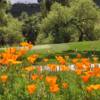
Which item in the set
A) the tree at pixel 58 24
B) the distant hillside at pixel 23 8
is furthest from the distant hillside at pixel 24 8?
the tree at pixel 58 24

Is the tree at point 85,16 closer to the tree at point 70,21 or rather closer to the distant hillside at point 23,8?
the tree at point 70,21

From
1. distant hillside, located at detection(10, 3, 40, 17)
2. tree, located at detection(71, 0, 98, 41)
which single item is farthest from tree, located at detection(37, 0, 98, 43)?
distant hillside, located at detection(10, 3, 40, 17)

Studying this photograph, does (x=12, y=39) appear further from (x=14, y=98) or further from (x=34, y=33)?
(x=14, y=98)

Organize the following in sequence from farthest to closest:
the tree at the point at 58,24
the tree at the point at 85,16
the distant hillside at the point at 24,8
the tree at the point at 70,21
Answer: the distant hillside at the point at 24,8
the tree at the point at 85,16
the tree at the point at 70,21
the tree at the point at 58,24

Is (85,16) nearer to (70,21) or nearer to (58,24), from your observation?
(70,21)

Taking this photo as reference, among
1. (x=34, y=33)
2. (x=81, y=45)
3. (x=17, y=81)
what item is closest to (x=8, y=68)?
(x=17, y=81)

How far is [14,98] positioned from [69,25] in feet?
151

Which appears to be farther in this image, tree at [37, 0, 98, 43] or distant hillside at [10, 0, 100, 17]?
distant hillside at [10, 0, 100, 17]

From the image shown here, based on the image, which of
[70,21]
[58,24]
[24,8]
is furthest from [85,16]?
[24,8]

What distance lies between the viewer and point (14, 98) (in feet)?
20.1

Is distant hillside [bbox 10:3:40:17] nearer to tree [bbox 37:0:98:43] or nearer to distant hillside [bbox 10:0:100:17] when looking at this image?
distant hillside [bbox 10:0:100:17]

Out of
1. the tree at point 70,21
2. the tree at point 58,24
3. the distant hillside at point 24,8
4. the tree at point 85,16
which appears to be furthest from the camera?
the distant hillside at point 24,8

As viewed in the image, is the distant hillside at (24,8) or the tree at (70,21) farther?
the distant hillside at (24,8)

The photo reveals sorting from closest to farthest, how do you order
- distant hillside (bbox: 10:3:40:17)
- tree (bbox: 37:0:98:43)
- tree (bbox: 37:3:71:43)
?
1. tree (bbox: 37:3:71:43)
2. tree (bbox: 37:0:98:43)
3. distant hillside (bbox: 10:3:40:17)
